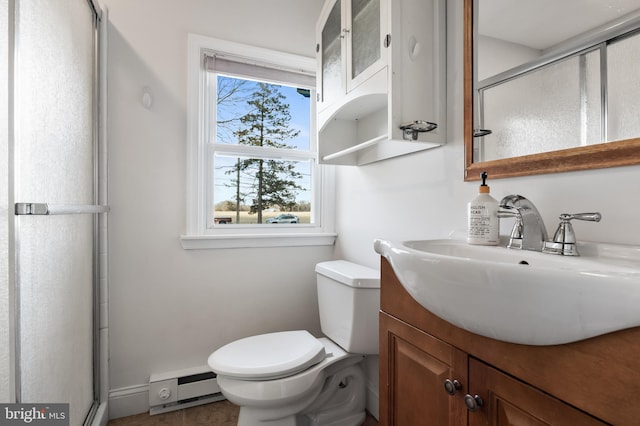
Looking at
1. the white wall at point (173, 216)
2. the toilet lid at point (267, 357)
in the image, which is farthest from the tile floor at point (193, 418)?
the toilet lid at point (267, 357)

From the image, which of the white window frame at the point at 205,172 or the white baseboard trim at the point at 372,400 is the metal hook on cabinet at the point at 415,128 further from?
the white baseboard trim at the point at 372,400

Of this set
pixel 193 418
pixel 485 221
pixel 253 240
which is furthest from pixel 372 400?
pixel 485 221

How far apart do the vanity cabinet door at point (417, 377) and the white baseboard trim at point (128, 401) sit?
1258 mm

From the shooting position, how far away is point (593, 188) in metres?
0.77

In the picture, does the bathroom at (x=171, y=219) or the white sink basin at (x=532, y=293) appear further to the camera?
the bathroom at (x=171, y=219)

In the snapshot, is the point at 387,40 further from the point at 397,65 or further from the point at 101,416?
the point at 101,416

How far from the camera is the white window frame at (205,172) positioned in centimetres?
167

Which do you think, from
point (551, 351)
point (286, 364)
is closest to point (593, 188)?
point (551, 351)

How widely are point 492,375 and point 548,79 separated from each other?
0.77 metres

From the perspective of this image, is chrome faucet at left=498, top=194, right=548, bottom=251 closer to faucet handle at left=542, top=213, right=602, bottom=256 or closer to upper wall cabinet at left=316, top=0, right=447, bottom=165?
faucet handle at left=542, top=213, right=602, bottom=256

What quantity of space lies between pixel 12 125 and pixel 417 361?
108 cm

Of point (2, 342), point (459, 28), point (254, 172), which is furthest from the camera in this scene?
point (254, 172)

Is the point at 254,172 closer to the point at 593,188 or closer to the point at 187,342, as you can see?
the point at 187,342

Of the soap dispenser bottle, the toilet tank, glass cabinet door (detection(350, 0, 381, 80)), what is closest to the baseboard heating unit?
the toilet tank
